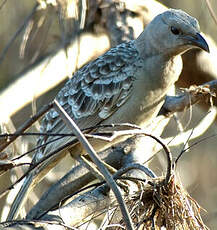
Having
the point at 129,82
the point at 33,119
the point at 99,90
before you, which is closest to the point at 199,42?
the point at 129,82

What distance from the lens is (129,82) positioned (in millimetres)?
4523

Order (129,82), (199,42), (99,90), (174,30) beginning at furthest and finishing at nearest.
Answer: (99,90) → (129,82) → (174,30) → (199,42)

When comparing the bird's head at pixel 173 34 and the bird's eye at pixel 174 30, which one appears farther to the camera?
the bird's eye at pixel 174 30

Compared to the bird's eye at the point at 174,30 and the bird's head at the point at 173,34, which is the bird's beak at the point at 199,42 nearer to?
the bird's head at the point at 173,34

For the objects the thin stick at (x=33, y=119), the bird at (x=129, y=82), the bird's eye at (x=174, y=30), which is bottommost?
the bird at (x=129, y=82)

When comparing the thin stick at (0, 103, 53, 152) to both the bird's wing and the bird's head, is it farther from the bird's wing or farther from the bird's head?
the bird's wing

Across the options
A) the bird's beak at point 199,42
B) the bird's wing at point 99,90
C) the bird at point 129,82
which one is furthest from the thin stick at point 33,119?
the bird's wing at point 99,90

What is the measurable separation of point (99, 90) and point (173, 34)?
722 millimetres

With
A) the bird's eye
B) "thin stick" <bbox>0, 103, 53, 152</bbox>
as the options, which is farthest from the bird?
"thin stick" <bbox>0, 103, 53, 152</bbox>

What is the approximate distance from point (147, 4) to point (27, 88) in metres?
1.49

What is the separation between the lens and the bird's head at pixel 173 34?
167 inches

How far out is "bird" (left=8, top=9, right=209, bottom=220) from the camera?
438cm

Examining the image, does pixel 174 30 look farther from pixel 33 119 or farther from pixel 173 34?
pixel 33 119

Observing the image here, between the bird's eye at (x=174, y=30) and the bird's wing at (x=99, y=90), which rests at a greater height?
the bird's eye at (x=174, y=30)
